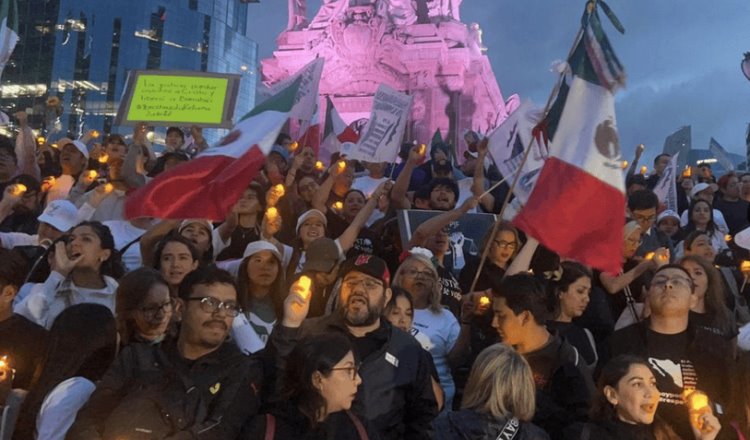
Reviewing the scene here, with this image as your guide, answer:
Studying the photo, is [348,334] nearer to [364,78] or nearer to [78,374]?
[78,374]

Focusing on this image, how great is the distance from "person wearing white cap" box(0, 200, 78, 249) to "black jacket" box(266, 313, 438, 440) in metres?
2.80

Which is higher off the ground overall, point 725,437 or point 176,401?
point 176,401

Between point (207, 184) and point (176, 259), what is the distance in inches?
20.1

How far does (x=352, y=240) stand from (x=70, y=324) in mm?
3379

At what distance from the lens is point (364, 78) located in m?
39.6

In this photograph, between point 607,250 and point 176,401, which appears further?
point 607,250

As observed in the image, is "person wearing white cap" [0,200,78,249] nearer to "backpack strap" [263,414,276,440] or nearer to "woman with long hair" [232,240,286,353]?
"woman with long hair" [232,240,286,353]

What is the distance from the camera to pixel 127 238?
675 cm

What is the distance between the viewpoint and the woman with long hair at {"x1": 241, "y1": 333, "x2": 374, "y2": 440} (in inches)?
133

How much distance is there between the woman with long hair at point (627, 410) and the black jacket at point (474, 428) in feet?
0.91

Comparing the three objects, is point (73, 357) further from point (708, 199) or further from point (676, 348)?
point (708, 199)

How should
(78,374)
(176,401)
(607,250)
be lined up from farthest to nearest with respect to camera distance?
(607,250)
(78,374)
(176,401)

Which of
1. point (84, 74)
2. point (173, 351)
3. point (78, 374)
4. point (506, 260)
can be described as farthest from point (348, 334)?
point (84, 74)

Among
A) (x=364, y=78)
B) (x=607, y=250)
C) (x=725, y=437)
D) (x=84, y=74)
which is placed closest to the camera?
(x=725, y=437)
